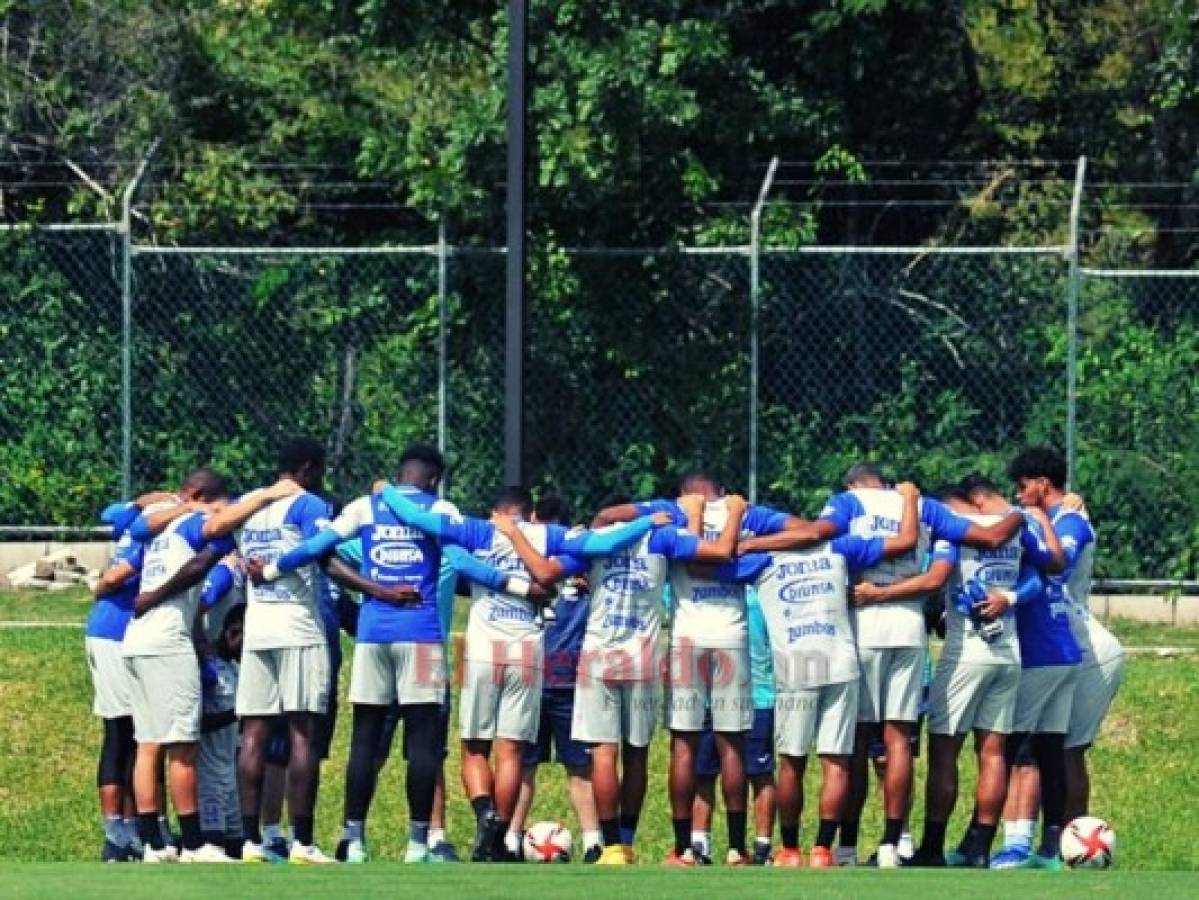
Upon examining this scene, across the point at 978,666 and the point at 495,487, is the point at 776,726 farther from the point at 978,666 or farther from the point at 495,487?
the point at 495,487

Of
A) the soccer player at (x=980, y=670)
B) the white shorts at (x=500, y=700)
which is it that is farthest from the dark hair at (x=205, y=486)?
the soccer player at (x=980, y=670)

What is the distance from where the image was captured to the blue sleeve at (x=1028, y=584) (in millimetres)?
15656

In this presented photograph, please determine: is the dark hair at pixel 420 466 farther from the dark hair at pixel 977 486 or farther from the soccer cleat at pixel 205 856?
the dark hair at pixel 977 486

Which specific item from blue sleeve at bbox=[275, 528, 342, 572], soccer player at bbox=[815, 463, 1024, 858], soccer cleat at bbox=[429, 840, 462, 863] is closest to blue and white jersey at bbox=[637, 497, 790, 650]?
soccer player at bbox=[815, 463, 1024, 858]

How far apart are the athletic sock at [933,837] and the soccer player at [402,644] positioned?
2.49m

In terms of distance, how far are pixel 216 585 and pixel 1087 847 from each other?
4.57m

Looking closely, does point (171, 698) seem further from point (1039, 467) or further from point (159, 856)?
point (1039, 467)

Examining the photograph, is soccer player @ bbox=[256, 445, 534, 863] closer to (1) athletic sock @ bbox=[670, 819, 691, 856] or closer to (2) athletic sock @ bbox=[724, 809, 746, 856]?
(1) athletic sock @ bbox=[670, 819, 691, 856]

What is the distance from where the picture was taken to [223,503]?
1561cm

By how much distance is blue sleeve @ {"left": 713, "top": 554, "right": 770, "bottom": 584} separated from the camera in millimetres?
15703

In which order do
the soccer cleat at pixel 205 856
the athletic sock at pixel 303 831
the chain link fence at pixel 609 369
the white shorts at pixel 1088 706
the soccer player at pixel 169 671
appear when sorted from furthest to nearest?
1. the chain link fence at pixel 609 369
2. the white shorts at pixel 1088 706
3. the athletic sock at pixel 303 831
4. the soccer player at pixel 169 671
5. the soccer cleat at pixel 205 856

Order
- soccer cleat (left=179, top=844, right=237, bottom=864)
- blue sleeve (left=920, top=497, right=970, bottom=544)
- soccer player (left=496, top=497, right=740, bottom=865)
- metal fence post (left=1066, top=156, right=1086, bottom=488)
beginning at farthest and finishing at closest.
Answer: metal fence post (left=1066, top=156, right=1086, bottom=488), soccer player (left=496, top=497, right=740, bottom=865), blue sleeve (left=920, top=497, right=970, bottom=544), soccer cleat (left=179, top=844, right=237, bottom=864)

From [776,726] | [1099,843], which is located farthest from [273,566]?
[1099,843]

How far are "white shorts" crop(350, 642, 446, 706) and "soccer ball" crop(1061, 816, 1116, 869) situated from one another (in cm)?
322
